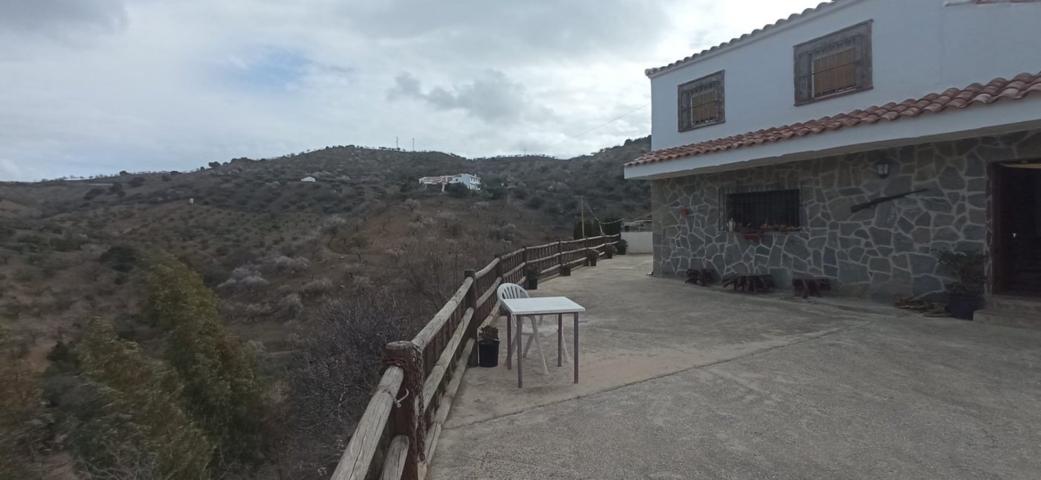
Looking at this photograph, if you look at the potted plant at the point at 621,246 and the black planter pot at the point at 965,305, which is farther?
the potted plant at the point at 621,246

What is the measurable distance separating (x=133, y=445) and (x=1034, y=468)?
315 inches

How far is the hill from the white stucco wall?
6510 mm

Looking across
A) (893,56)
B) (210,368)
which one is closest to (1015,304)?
(893,56)

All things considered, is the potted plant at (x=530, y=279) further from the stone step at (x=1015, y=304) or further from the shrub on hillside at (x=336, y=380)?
the stone step at (x=1015, y=304)

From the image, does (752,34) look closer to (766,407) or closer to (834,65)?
(834,65)

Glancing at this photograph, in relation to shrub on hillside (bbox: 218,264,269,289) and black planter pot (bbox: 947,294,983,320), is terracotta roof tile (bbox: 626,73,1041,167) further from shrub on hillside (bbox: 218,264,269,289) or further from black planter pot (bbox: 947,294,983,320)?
shrub on hillside (bbox: 218,264,269,289)

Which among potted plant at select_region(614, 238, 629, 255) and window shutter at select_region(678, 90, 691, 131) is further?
potted plant at select_region(614, 238, 629, 255)

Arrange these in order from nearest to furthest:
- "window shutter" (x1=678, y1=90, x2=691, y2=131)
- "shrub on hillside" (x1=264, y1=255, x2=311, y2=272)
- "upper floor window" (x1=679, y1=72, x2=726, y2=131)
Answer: "upper floor window" (x1=679, y1=72, x2=726, y2=131) < "window shutter" (x1=678, y1=90, x2=691, y2=131) < "shrub on hillside" (x1=264, y1=255, x2=311, y2=272)

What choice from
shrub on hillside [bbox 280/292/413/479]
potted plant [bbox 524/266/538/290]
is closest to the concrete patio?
shrub on hillside [bbox 280/292/413/479]

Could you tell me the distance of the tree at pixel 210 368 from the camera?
339 inches

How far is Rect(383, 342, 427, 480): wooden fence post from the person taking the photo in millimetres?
2697

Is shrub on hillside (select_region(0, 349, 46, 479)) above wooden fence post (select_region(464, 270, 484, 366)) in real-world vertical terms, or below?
below

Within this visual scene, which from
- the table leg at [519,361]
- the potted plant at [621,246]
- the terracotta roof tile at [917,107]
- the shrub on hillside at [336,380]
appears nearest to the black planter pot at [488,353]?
the table leg at [519,361]

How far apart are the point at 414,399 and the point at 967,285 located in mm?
7413
